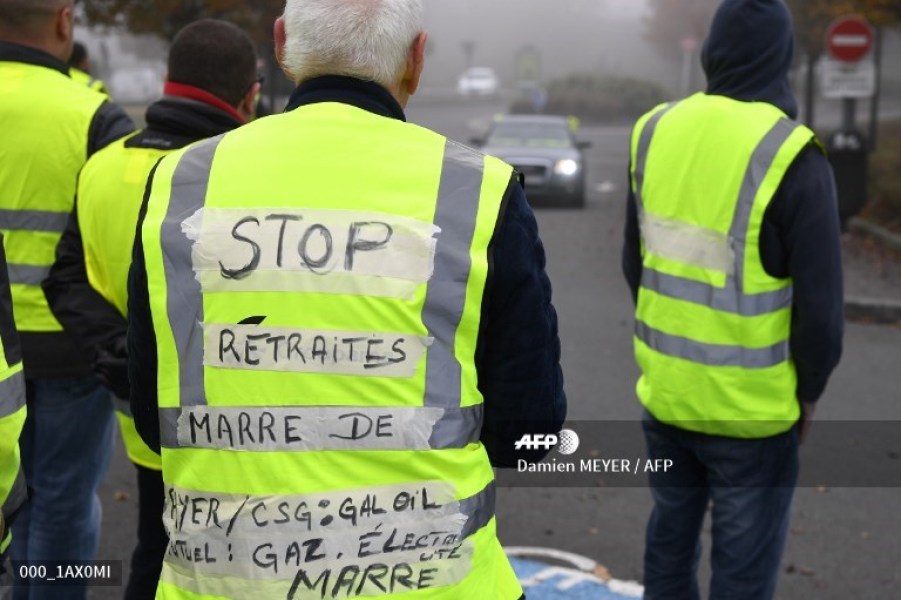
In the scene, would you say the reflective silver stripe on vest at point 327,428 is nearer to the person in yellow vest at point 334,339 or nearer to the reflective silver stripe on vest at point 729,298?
the person in yellow vest at point 334,339

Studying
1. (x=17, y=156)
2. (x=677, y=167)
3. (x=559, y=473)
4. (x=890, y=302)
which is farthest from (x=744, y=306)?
(x=890, y=302)

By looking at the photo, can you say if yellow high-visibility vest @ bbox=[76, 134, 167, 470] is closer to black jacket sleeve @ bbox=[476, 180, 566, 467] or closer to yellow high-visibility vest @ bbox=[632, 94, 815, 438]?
yellow high-visibility vest @ bbox=[632, 94, 815, 438]

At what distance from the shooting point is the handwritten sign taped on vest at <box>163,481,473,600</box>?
2.13 meters

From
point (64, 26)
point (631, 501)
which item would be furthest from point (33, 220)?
point (631, 501)

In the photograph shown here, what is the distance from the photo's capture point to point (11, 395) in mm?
2393

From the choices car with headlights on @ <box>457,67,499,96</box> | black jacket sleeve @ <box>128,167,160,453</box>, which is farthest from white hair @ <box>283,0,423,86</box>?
car with headlights on @ <box>457,67,499,96</box>

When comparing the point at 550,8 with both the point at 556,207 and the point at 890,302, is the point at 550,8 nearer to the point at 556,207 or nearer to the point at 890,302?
the point at 556,207

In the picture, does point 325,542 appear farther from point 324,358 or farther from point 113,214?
point 113,214

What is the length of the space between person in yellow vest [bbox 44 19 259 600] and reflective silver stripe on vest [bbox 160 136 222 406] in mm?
1375

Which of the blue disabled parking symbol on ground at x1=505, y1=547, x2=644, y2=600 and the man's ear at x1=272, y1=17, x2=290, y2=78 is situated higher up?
the man's ear at x1=272, y1=17, x2=290, y2=78

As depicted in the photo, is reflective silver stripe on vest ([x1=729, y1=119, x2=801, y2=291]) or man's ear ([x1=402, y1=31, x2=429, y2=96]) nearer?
man's ear ([x1=402, y1=31, x2=429, y2=96])

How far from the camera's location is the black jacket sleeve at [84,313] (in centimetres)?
358

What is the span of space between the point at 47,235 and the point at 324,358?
2.11 m

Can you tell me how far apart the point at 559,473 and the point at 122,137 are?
10.2ft
